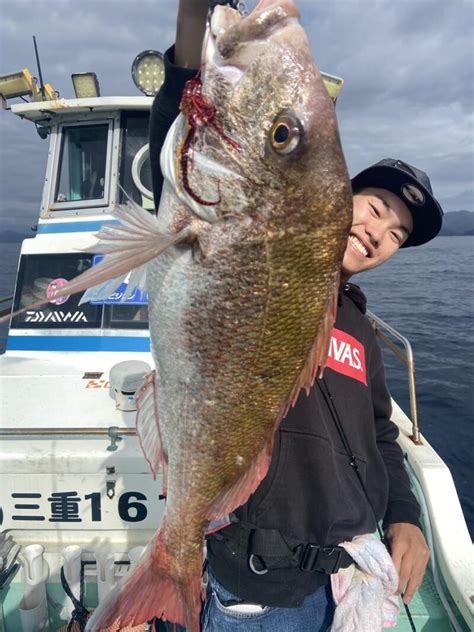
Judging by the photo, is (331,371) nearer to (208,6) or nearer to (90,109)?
(208,6)

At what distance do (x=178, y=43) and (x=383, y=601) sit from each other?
2.37m

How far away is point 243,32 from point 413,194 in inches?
50.6

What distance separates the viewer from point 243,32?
1.19 m

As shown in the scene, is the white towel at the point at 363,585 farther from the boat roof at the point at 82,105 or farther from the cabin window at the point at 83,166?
the boat roof at the point at 82,105

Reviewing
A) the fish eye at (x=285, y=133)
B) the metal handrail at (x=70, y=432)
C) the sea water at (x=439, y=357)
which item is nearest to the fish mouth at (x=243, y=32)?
the fish eye at (x=285, y=133)

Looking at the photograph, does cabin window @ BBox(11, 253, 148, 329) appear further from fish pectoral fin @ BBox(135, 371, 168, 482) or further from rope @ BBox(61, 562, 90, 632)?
fish pectoral fin @ BBox(135, 371, 168, 482)

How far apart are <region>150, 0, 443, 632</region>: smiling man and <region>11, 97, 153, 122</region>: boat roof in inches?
150

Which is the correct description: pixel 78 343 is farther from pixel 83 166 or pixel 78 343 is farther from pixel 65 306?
pixel 83 166

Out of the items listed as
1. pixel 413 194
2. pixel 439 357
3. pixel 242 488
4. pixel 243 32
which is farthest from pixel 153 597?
pixel 439 357

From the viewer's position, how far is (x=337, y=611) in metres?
1.89

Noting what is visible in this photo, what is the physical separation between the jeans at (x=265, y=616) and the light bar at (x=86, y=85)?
532cm

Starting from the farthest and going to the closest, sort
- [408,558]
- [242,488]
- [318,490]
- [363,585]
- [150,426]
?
[408,558] < [363,585] < [318,490] < [150,426] < [242,488]

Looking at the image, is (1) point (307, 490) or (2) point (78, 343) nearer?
(1) point (307, 490)

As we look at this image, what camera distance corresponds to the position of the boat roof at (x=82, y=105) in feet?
16.6
